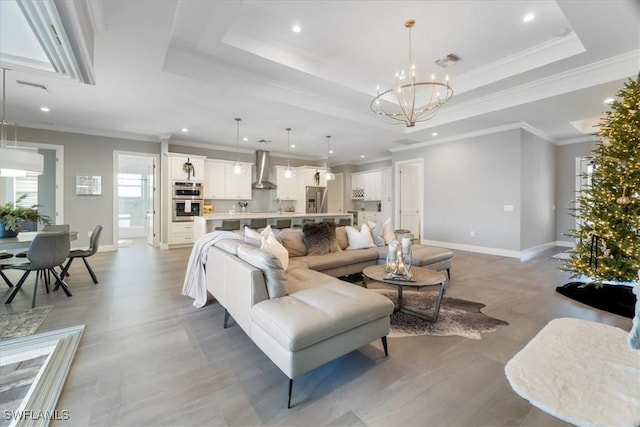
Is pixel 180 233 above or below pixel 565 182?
below

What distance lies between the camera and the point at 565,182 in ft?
23.8

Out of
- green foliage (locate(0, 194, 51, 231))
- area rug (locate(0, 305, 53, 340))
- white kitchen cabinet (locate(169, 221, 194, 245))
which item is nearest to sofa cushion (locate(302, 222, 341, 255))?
area rug (locate(0, 305, 53, 340))

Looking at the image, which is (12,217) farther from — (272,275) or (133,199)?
(133,199)

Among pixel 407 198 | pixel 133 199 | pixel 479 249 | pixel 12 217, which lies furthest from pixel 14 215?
pixel 407 198

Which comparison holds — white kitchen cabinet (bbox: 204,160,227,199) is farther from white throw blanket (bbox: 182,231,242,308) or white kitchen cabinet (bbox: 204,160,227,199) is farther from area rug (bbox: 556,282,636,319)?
area rug (bbox: 556,282,636,319)

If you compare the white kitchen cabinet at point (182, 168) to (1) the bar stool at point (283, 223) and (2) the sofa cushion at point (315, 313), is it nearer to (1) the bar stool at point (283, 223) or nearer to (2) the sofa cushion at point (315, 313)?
(1) the bar stool at point (283, 223)

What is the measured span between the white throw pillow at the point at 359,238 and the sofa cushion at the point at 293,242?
870 millimetres

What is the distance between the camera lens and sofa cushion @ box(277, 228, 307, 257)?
3828 mm

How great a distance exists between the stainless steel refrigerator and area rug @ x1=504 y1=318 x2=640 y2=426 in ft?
26.3

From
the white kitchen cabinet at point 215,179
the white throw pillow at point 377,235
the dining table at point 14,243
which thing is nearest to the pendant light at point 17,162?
the dining table at point 14,243

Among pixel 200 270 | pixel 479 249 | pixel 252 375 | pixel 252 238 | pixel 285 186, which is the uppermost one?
pixel 285 186

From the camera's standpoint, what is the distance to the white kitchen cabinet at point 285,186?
886 centimetres

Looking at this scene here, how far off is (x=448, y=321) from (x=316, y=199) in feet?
23.6

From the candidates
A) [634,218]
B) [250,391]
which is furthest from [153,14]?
[634,218]
